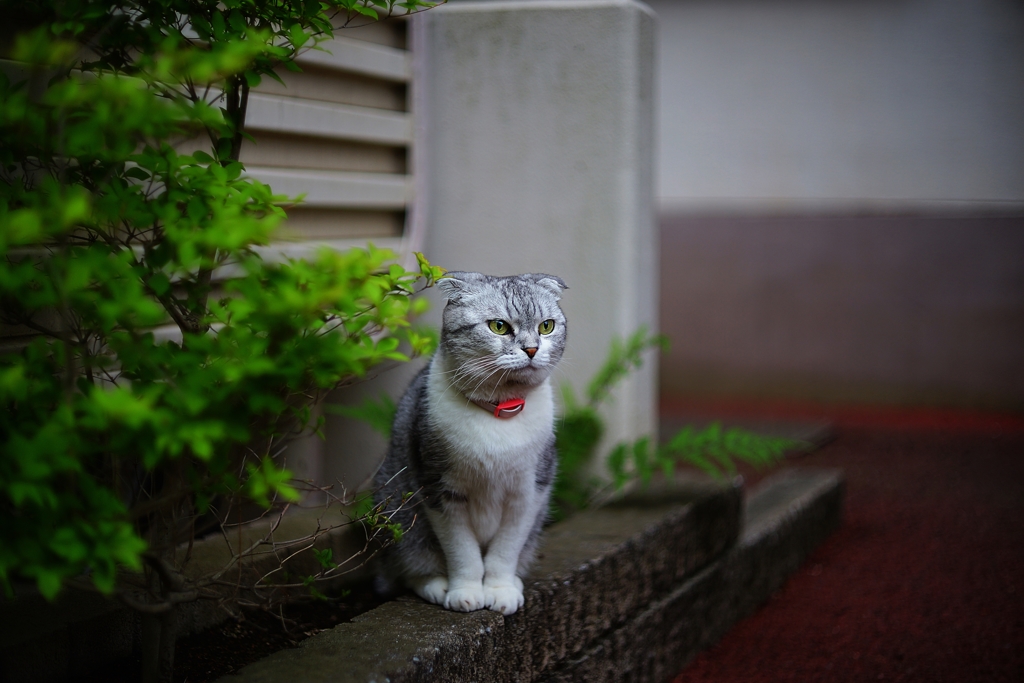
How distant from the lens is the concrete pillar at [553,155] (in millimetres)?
3656

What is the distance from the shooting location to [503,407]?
212 centimetres

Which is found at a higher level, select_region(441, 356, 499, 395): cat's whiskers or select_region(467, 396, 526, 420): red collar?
select_region(441, 356, 499, 395): cat's whiskers

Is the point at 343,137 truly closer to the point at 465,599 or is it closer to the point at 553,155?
the point at 553,155

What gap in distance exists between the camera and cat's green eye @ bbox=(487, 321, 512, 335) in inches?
83.0

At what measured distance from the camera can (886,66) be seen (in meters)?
6.60

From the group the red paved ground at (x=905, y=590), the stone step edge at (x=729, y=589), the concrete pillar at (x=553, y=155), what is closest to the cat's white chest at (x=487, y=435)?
the stone step edge at (x=729, y=589)

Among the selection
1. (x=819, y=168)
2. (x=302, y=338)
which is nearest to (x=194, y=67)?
Result: (x=302, y=338)

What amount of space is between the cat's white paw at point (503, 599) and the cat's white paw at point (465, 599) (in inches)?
0.7

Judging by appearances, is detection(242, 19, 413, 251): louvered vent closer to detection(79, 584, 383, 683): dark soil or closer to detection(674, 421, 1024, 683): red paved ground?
detection(79, 584, 383, 683): dark soil

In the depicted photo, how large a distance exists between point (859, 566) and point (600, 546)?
1.69 meters

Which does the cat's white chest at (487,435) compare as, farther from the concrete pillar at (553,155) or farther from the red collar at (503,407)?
the concrete pillar at (553,155)

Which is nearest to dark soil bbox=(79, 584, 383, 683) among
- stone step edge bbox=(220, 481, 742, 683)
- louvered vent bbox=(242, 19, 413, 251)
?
stone step edge bbox=(220, 481, 742, 683)

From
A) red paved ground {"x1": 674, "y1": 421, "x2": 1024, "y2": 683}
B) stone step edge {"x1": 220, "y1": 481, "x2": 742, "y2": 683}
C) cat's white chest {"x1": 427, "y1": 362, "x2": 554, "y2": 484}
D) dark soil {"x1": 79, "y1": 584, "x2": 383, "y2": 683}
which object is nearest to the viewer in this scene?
stone step edge {"x1": 220, "y1": 481, "x2": 742, "y2": 683}

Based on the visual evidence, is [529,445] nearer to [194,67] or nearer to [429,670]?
[429,670]
